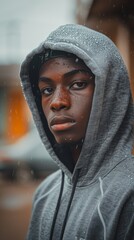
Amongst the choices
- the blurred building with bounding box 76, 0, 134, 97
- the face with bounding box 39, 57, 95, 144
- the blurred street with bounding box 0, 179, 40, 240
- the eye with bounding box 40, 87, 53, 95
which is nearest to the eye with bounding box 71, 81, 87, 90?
the face with bounding box 39, 57, 95, 144

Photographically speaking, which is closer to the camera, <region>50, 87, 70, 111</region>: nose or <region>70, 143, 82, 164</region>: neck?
<region>50, 87, 70, 111</region>: nose

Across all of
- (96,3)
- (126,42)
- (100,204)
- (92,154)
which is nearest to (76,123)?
(92,154)

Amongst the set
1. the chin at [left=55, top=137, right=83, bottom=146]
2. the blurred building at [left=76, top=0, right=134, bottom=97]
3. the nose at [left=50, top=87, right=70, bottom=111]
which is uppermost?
the blurred building at [left=76, top=0, right=134, bottom=97]

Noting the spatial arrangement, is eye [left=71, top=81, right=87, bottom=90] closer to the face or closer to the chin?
the face

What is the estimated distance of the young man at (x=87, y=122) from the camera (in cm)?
168

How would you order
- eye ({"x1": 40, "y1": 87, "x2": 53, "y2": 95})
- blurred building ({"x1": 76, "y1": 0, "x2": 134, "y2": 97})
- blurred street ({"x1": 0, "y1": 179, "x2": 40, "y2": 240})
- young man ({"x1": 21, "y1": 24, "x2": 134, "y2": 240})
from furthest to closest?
blurred street ({"x1": 0, "y1": 179, "x2": 40, "y2": 240})
blurred building ({"x1": 76, "y1": 0, "x2": 134, "y2": 97})
eye ({"x1": 40, "y1": 87, "x2": 53, "y2": 95})
young man ({"x1": 21, "y1": 24, "x2": 134, "y2": 240})

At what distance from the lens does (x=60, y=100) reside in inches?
67.5

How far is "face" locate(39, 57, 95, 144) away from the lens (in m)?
1.72

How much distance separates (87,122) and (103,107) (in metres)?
0.08

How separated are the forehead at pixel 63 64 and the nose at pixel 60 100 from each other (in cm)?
8

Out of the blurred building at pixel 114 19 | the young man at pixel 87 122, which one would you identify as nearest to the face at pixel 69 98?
the young man at pixel 87 122

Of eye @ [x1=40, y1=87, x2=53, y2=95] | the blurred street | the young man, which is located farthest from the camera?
the blurred street

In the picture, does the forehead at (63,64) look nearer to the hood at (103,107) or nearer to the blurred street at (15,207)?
the hood at (103,107)

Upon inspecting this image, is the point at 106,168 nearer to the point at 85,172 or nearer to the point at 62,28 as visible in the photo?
the point at 85,172
